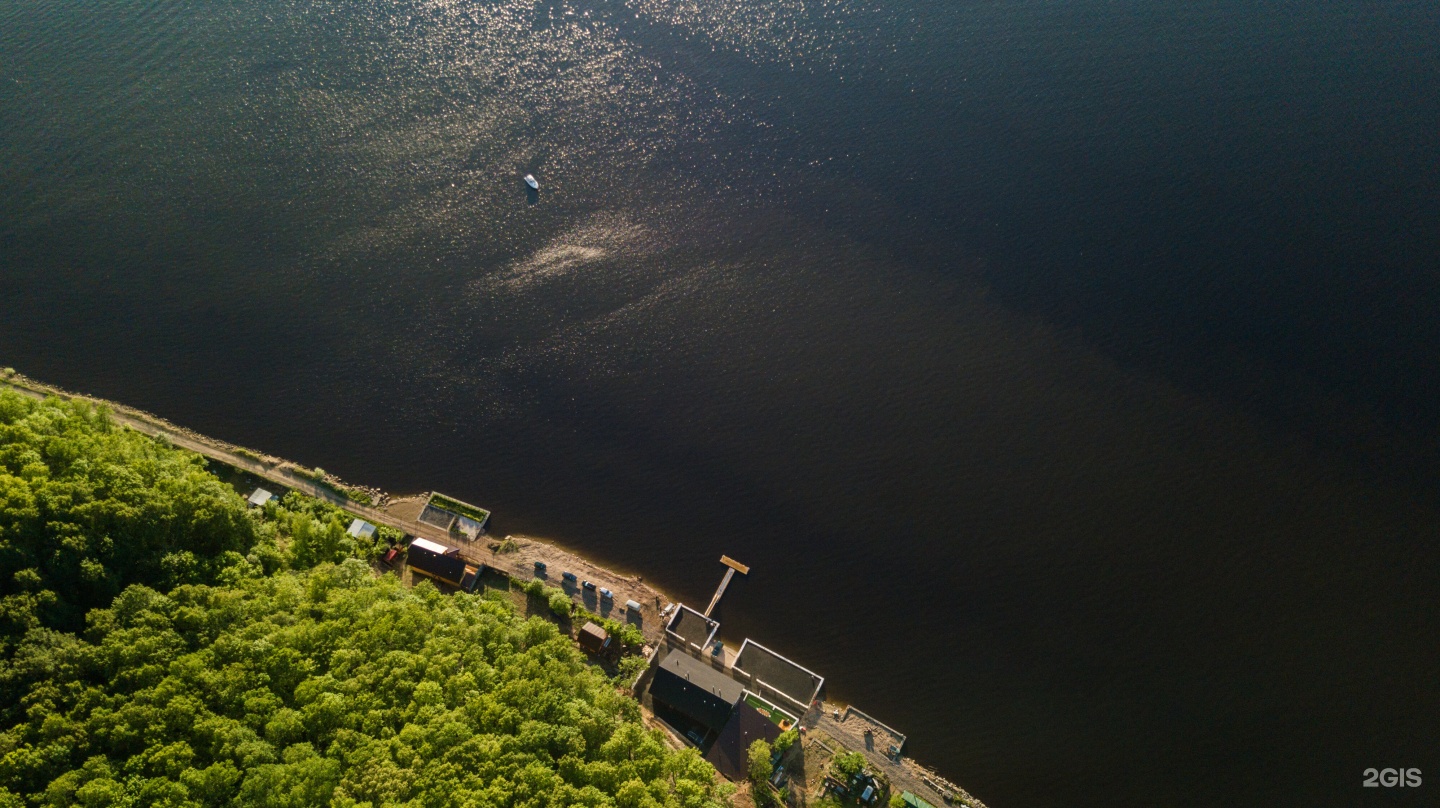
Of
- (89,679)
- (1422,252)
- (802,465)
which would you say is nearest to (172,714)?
(89,679)

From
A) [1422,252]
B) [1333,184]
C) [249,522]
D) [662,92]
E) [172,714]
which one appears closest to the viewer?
[172,714]

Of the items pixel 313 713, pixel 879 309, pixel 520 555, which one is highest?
pixel 879 309

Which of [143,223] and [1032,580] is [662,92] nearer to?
[143,223]

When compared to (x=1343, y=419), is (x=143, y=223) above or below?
below

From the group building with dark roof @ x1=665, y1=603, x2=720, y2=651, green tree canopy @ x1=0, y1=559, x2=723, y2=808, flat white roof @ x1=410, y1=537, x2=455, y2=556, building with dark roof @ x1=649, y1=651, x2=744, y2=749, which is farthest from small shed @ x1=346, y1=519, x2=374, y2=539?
building with dark roof @ x1=649, y1=651, x2=744, y2=749

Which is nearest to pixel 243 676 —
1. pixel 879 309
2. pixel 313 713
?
pixel 313 713

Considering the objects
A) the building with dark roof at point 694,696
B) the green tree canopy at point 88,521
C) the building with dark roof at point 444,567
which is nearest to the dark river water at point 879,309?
the building with dark roof at point 694,696

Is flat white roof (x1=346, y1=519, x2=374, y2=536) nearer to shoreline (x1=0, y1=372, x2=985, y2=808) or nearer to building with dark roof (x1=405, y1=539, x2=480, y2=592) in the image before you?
shoreline (x1=0, y1=372, x2=985, y2=808)

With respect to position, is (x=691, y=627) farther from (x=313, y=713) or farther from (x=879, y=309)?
(x=879, y=309)
